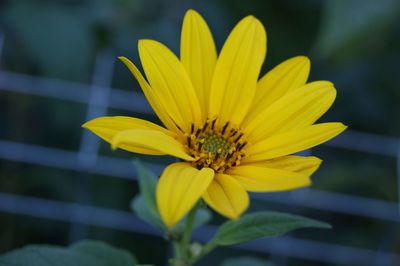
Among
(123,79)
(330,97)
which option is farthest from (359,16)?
(123,79)

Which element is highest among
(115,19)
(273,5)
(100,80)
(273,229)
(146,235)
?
(273,5)

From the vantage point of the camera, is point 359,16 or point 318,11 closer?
point 359,16

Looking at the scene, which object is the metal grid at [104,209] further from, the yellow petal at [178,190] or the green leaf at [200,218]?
the yellow petal at [178,190]

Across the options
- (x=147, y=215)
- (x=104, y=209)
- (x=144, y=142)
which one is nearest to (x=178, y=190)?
(x=144, y=142)

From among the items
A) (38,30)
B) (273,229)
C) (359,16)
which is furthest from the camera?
(38,30)

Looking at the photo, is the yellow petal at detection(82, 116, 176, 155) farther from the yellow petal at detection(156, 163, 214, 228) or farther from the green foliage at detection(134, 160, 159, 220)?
the green foliage at detection(134, 160, 159, 220)

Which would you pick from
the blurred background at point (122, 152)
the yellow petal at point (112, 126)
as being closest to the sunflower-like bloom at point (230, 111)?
the yellow petal at point (112, 126)

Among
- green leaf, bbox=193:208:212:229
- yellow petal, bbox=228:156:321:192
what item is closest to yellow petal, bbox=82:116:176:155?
yellow petal, bbox=228:156:321:192

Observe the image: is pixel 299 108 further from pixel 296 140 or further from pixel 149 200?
pixel 149 200

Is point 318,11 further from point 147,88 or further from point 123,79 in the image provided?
point 147,88
